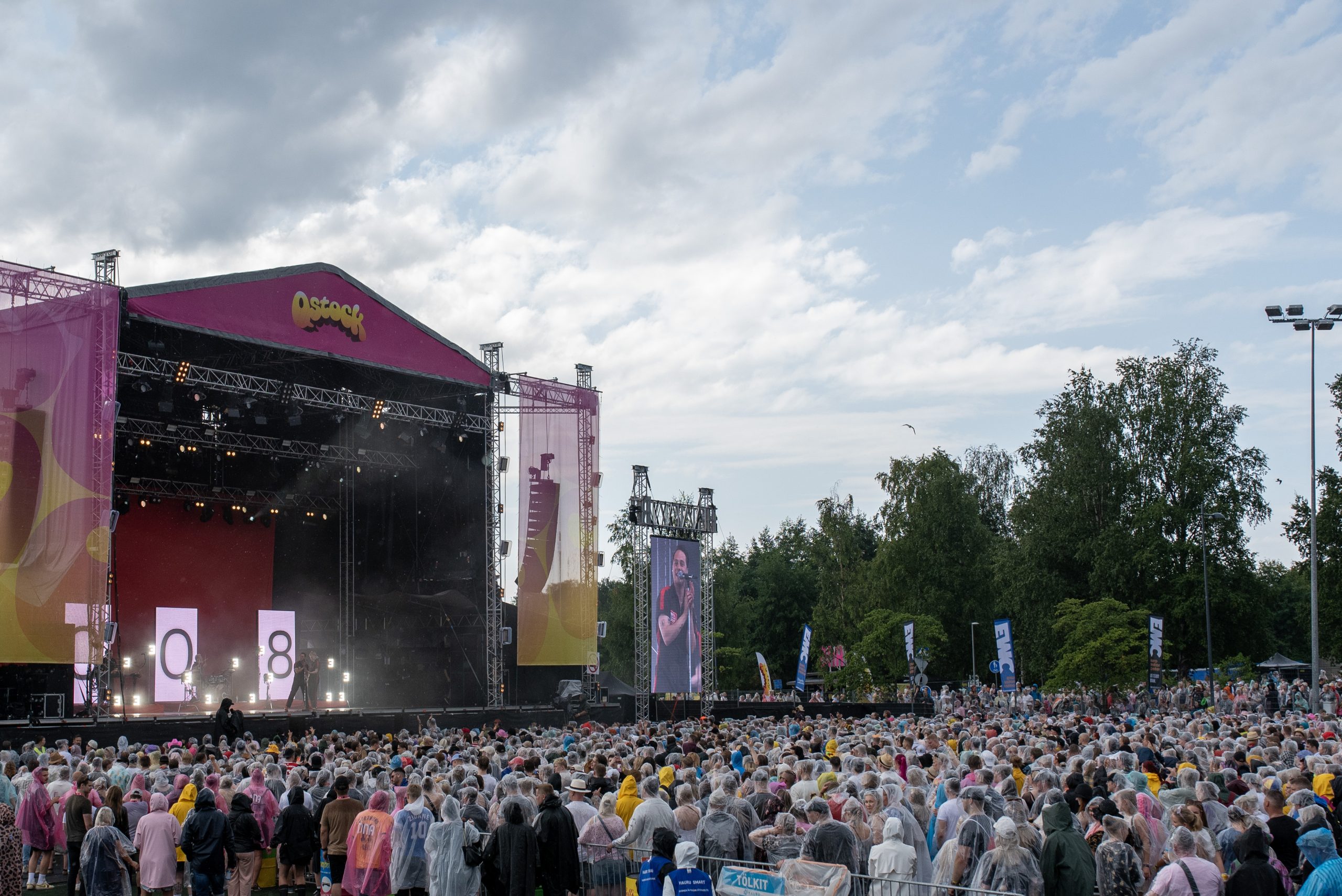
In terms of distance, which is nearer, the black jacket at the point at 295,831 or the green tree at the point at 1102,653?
the black jacket at the point at 295,831

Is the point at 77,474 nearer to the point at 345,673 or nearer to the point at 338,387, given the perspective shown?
the point at 338,387

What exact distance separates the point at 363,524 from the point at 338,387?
5597mm

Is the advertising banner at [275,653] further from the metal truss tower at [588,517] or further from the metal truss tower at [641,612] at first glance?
the metal truss tower at [641,612]

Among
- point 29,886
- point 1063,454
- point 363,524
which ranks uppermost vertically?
point 1063,454

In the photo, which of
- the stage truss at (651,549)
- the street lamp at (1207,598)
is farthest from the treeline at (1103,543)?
the stage truss at (651,549)

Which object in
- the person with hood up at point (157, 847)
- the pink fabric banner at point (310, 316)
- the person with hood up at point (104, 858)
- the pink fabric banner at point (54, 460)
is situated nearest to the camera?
the person with hood up at point (104, 858)

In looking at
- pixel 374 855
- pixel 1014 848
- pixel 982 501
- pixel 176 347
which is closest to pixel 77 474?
pixel 176 347

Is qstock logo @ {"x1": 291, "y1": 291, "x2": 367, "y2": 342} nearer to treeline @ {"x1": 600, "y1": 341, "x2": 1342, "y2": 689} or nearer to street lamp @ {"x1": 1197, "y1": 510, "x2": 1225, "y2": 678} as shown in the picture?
treeline @ {"x1": 600, "y1": 341, "x2": 1342, "y2": 689}

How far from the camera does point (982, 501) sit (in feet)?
208

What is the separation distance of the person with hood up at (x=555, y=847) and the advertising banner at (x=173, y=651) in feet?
77.8

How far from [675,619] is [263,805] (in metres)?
17.2

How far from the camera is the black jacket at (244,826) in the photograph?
10.6 m

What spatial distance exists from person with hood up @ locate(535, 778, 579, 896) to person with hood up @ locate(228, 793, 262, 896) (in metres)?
3.39

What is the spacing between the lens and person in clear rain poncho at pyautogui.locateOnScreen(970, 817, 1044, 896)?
6637mm
